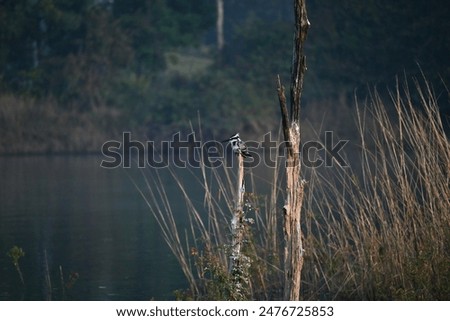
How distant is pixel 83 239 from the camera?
11.4 m

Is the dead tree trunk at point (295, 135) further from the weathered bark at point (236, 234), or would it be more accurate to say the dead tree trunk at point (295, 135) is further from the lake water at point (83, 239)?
the lake water at point (83, 239)

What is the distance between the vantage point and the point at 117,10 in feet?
101

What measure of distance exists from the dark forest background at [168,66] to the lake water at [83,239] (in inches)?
286

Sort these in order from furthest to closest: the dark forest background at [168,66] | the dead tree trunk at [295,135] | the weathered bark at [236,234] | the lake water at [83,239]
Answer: the dark forest background at [168,66] → the lake water at [83,239] → the weathered bark at [236,234] → the dead tree trunk at [295,135]

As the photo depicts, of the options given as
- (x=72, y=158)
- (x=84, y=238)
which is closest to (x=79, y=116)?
(x=72, y=158)

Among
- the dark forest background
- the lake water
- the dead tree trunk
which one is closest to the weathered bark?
the dead tree trunk

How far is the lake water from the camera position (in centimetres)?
863

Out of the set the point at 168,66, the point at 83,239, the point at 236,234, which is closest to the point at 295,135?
the point at 236,234

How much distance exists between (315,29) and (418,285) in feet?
78.0

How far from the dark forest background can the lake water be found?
23.9ft

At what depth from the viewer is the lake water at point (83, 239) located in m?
8.63

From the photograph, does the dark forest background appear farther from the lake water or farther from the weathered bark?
the weathered bark

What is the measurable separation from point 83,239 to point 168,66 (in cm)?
2015

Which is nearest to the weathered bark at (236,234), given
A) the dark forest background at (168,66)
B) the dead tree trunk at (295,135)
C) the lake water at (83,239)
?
the dead tree trunk at (295,135)
